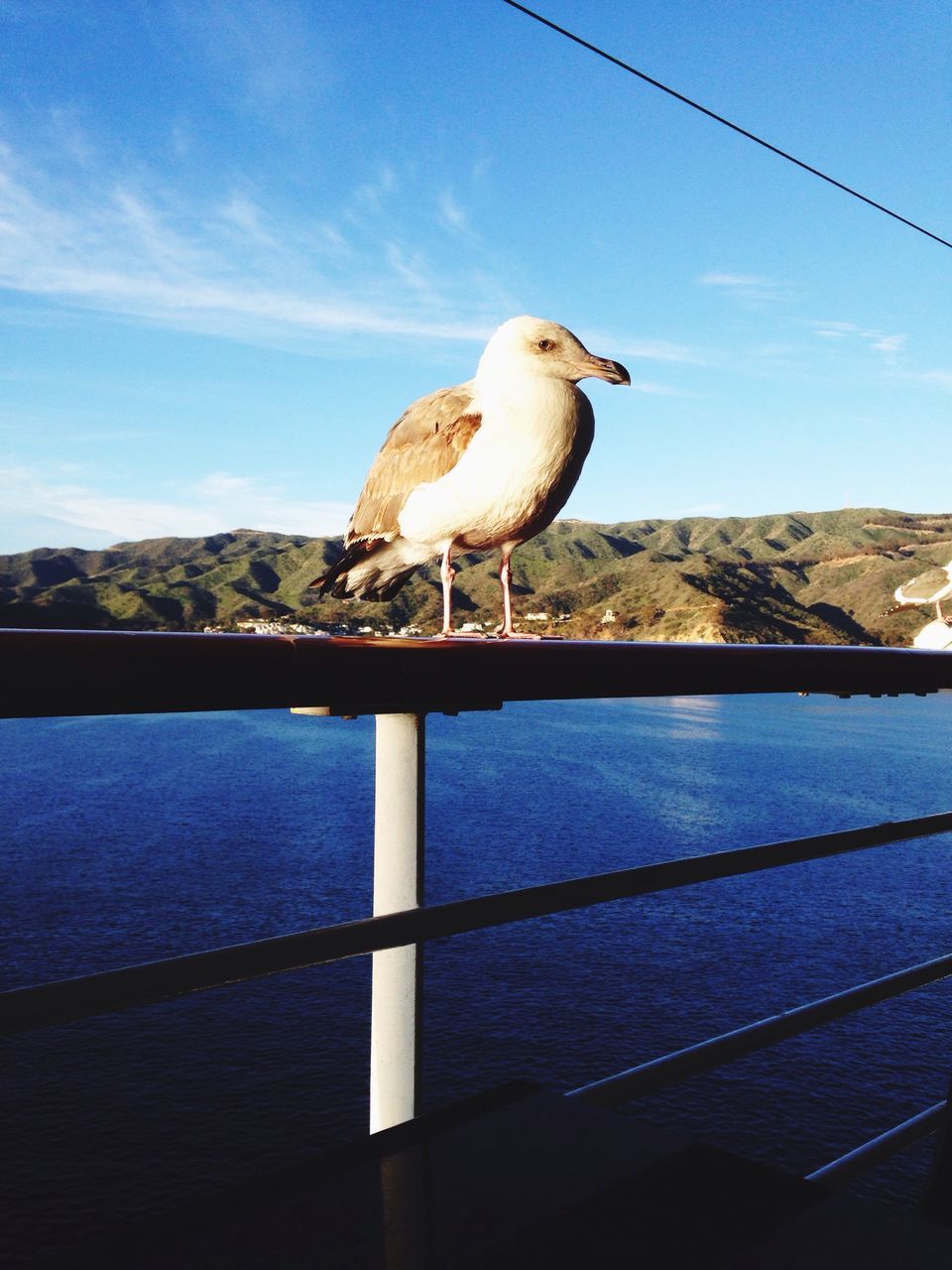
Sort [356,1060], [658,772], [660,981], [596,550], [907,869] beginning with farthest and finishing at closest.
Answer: [596,550], [658,772], [907,869], [660,981], [356,1060]

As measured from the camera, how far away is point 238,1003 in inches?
1865

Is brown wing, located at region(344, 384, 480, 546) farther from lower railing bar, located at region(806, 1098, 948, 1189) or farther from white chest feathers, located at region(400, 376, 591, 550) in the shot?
lower railing bar, located at region(806, 1098, 948, 1189)

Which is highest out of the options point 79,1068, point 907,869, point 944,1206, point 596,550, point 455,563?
point 596,550

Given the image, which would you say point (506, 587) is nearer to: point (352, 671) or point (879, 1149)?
point (879, 1149)

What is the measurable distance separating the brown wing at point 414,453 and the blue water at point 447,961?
81.2 feet

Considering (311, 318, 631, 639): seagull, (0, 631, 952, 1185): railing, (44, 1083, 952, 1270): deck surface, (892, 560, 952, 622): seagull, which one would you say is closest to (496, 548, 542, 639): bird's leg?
(311, 318, 631, 639): seagull

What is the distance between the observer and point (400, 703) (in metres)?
0.93

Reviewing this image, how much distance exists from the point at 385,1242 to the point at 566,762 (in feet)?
286

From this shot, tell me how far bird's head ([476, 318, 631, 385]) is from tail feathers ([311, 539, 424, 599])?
0.53 meters

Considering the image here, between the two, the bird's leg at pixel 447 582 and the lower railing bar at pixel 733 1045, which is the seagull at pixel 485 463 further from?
the lower railing bar at pixel 733 1045

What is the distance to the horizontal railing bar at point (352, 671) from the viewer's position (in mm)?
747

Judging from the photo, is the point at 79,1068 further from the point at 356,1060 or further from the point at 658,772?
the point at 658,772

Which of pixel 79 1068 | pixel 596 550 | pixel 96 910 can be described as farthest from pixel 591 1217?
pixel 596 550

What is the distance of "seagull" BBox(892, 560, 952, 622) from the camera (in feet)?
16.3
